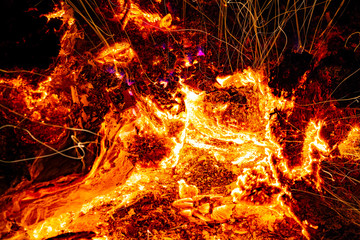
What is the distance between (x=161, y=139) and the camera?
1.91 metres

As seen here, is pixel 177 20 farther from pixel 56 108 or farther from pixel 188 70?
pixel 56 108

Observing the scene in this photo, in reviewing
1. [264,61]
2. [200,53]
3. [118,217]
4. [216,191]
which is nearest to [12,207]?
[118,217]

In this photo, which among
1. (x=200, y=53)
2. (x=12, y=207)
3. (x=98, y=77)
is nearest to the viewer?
(x=12, y=207)

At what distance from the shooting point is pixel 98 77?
1809 millimetres

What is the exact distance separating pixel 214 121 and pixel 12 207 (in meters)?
1.79

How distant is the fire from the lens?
1.71m

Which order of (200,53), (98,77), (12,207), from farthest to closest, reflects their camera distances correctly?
1. (200,53)
2. (98,77)
3. (12,207)

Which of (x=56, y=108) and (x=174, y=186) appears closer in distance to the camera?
(x=56, y=108)

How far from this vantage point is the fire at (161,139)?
1.71 m

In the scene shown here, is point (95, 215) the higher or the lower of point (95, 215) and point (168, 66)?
the lower

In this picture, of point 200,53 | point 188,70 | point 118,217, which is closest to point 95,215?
point 118,217

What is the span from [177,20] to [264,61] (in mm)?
862

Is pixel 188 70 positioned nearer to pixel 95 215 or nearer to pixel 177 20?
pixel 177 20

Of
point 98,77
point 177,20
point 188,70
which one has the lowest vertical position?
point 188,70
